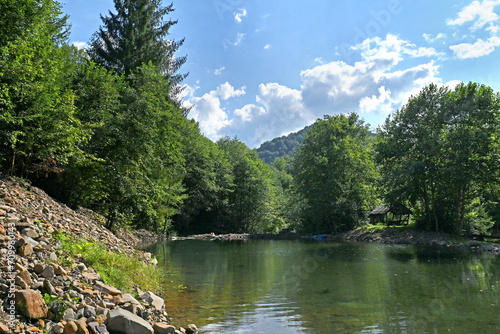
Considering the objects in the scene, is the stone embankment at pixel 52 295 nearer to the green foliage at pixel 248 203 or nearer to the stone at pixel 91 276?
the stone at pixel 91 276

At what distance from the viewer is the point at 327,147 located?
153 ft

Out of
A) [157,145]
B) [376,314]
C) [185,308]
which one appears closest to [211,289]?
[185,308]

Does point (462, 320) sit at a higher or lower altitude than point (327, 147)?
lower

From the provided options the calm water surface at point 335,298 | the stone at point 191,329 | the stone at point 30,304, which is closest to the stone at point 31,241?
the stone at point 30,304

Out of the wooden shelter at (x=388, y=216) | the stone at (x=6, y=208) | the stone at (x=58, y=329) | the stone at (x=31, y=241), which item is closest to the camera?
the stone at (x=58, y=329)

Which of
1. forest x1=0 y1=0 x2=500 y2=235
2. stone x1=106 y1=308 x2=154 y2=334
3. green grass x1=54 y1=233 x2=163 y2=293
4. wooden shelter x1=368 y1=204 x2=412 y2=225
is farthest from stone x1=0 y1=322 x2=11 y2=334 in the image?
wooden shelter x1=368 y1=204 x2=412 y2=225

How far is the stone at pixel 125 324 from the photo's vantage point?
5.81 meters

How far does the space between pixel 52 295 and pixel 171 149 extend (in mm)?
17264

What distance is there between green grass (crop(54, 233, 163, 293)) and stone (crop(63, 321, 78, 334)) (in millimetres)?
2644

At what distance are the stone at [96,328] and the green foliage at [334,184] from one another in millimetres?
39771

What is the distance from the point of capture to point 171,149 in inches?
894

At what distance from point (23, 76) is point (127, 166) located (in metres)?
7.27

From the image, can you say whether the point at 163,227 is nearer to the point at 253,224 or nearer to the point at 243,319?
the point at 253,224

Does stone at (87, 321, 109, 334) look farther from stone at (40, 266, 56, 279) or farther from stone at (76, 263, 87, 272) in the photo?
stone at (76, 263, 87, 272)
